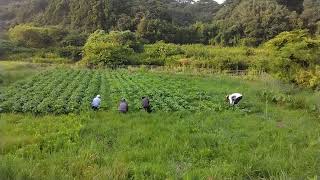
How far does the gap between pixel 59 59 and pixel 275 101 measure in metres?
35.7

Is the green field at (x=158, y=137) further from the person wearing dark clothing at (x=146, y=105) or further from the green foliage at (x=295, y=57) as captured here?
the green foliage at (x=295, y=57)

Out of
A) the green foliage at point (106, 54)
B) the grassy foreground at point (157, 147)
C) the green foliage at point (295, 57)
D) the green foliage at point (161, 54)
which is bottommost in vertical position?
the green foliage at point (161, 54)

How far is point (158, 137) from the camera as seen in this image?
12164mm

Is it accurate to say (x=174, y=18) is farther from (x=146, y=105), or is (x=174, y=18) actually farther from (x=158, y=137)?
(x=158, y=137)

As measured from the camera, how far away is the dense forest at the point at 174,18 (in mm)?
62438

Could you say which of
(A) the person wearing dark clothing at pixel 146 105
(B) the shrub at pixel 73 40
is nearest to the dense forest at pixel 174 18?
(B) the shrub at pixel 73 40

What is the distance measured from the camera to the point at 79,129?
12.8m

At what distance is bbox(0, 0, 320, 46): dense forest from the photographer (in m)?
62.4

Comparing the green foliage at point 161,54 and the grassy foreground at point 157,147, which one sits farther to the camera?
the green foliage at point 161,54

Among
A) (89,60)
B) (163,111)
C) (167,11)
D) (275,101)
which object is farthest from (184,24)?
(163,111)

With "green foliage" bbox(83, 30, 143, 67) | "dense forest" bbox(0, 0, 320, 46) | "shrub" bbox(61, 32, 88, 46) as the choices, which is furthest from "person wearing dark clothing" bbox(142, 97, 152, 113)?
"shrub" bbox(61, 32, 88, 46)

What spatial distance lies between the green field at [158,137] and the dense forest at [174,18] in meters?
42.4

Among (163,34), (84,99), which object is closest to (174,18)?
(163,34)

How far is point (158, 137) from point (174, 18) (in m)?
67.3
